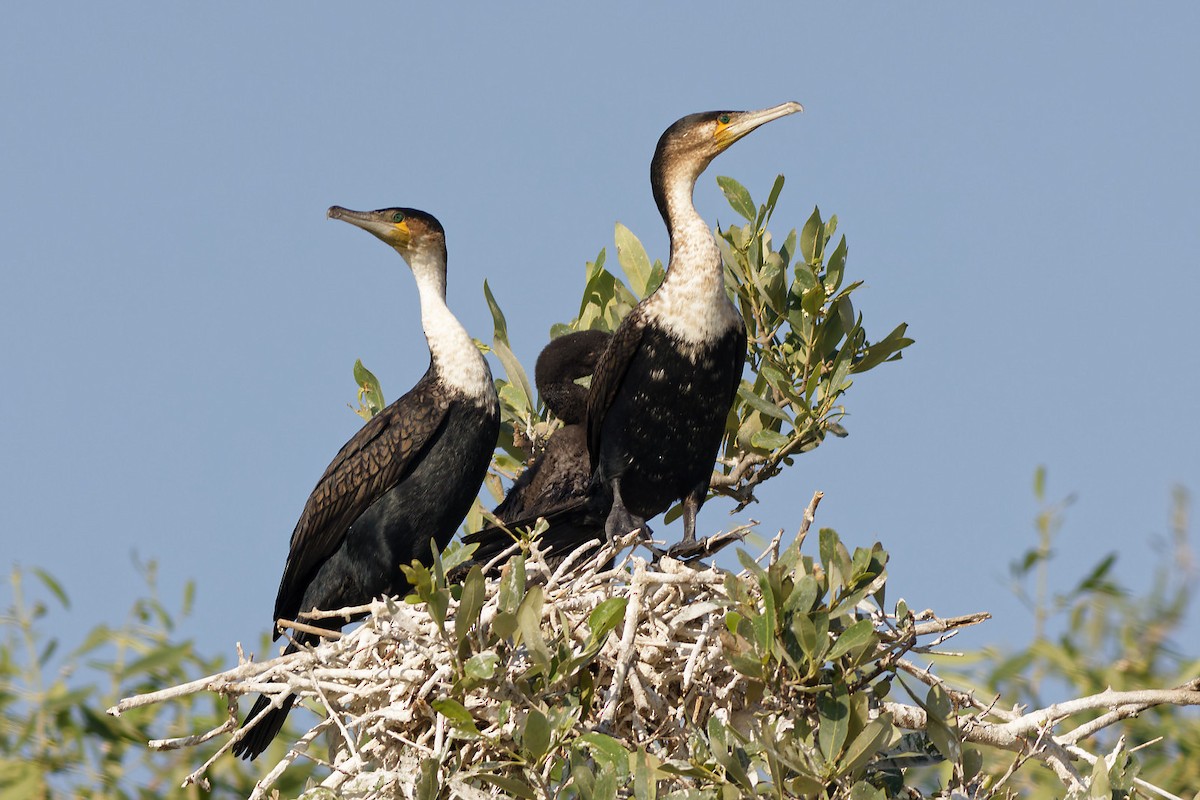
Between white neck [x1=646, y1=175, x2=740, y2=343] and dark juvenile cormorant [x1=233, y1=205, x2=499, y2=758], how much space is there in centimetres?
85

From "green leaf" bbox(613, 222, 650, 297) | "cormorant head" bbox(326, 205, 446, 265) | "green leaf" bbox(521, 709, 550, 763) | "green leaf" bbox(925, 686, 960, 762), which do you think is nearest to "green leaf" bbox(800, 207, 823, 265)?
"green leaf" bbox(613, 222, 650, 297)

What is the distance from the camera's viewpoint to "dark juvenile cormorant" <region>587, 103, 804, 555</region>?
604 cm

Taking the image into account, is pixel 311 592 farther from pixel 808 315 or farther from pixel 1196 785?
pixel 1196 785

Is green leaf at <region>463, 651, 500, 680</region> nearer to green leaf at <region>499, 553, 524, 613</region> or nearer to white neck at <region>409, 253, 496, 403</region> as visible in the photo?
green leaf at <region>499, 553, 524, 613</region>

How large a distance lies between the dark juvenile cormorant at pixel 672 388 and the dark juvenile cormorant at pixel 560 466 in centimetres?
23

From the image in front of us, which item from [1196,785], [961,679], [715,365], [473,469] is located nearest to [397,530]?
[473,469]

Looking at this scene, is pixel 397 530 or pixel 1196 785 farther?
pixel 397 530

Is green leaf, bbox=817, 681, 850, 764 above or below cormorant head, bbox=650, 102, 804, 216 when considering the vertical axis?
below

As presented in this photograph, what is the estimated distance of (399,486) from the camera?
251 inches

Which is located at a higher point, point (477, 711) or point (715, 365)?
point (715, 365)

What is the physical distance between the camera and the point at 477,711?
14.5 feet

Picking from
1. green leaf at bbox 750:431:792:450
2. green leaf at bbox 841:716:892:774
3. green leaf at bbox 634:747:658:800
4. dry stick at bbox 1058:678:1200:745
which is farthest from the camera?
green leaf at bbox 750:431:792:450

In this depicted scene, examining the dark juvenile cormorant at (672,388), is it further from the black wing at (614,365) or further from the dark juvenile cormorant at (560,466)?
the dark juvenile cormorant at (560,466)

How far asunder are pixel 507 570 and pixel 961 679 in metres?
1.87
